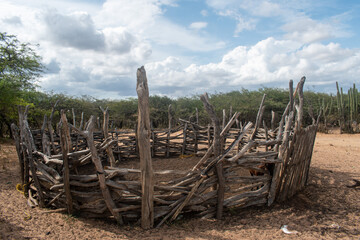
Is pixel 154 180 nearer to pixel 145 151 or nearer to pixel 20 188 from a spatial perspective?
pixel 145 151

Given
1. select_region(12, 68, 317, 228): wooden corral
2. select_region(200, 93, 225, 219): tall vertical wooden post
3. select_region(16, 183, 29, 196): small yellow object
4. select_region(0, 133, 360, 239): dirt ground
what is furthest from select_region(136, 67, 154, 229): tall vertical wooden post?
select_region(16, 183, 29, 196): small yellow object

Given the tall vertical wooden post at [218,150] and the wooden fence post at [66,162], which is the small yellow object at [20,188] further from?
the tall vertical wooden post at [218,150]

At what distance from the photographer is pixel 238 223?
11.1 ft

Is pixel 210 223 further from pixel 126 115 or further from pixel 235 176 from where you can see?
pixel 126 115

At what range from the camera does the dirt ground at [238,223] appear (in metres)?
3.02

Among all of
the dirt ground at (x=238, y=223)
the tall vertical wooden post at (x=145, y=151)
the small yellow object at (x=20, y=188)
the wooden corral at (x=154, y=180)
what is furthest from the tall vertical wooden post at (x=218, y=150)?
the small yellow object at (x=20, y=188)

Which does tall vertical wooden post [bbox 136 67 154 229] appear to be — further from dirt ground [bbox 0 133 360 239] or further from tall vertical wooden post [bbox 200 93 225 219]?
tall vertical wooden post [bbox 200 93 225 219]

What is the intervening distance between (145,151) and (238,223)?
5.05 feet

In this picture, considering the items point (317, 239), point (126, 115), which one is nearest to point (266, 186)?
point (317, 239)

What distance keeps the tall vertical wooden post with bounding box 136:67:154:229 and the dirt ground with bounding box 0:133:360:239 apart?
0.72 feet

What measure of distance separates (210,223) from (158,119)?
1517cm

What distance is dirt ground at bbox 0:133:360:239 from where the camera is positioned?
3016 mm

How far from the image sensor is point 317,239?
2.92m

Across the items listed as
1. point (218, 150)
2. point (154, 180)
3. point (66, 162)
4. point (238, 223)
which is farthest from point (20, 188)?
point (238, 223)
